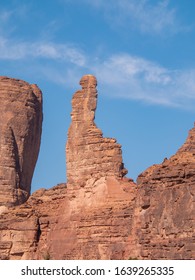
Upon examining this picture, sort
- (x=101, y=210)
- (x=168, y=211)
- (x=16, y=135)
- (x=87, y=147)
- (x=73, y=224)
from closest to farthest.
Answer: (x=168, y=211), (x=101, y=210), (x=73, y=224), (x=87, y=147), (x=16, y=135)

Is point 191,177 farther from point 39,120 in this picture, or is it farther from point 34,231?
point 39,120

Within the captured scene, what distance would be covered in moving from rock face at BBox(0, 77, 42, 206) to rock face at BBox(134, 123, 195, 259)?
79.9ft

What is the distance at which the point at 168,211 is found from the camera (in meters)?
48.1

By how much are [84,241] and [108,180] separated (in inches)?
125

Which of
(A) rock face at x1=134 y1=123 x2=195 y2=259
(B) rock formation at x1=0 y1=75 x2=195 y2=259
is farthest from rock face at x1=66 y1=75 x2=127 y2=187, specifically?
(A) rock face at x1=134 y1=123 x2=195 y2=259

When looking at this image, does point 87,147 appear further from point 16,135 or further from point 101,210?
point 16,135

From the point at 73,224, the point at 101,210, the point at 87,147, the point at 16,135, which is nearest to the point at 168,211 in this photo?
the point at 101,210

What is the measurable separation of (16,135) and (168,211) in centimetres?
2966

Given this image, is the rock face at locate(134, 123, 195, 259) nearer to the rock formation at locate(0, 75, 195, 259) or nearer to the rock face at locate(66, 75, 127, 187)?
the rock formation at locate(0, 75, 195, 259)

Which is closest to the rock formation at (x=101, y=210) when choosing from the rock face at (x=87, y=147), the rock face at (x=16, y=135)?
the rock face at (x=87, y=147)

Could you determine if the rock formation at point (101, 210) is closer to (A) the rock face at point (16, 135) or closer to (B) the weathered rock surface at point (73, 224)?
(B) the weathered rock surface at point (73, 224)

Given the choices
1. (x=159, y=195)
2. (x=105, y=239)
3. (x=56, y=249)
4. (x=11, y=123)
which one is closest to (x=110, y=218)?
(x=105, y=239)

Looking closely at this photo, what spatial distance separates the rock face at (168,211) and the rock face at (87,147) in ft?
24.7

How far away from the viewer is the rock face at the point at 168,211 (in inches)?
1833
